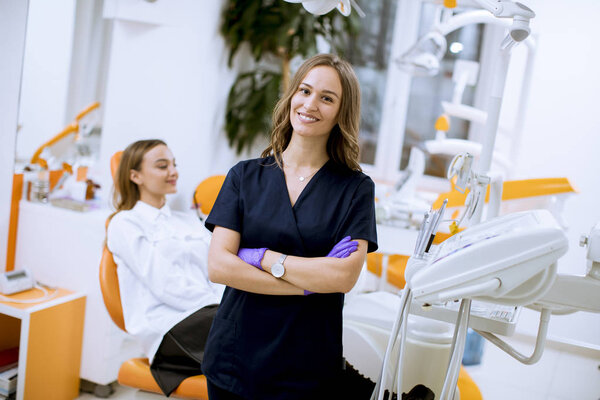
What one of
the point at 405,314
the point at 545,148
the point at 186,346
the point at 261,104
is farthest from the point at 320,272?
the point at 545,148

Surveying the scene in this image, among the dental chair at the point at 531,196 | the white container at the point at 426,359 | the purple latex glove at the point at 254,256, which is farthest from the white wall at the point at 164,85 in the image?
the purple latex glove at the point at 254,256

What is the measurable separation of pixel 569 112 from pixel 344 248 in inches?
134

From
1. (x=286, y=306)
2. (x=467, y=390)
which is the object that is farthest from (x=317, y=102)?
(x=467, y=390)

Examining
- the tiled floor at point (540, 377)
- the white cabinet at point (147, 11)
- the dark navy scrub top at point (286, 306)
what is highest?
the white cabinet at point (147, 11)

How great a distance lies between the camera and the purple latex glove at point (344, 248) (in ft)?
4.17

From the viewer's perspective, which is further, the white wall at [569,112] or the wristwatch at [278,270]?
the white wall at [569,112]

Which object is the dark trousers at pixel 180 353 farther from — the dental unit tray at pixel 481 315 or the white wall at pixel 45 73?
the white wall at pixel 45 73

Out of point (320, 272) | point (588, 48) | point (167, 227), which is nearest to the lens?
point (320, 272)

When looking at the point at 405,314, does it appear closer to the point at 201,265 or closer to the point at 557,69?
the point at 201,265

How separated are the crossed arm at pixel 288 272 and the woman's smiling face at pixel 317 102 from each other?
301mm

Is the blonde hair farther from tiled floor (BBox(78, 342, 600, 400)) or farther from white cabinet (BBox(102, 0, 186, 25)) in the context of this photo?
tiled floor (BBox(78, 342, 600, 400))

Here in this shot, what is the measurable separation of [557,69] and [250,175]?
11.3 ft

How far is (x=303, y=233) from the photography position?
131 centimetres

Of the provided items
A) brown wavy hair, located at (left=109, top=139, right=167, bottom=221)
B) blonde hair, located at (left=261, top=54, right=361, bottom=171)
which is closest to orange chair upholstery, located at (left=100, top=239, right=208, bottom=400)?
brown wavy hair, located at (left=109, top=139, right=167, bottom=221)
